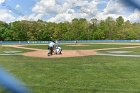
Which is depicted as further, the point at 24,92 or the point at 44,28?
the point at 44,28

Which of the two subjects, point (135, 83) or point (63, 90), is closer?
point (63, 90)

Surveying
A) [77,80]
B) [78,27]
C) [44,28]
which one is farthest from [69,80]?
[78,27]

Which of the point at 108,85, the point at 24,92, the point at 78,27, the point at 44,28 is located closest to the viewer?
the point at 24,92

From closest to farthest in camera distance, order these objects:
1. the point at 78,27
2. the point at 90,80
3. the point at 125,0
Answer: the point at 125,0 < the point at 78,27 < the point at 90,80

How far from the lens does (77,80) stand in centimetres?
827

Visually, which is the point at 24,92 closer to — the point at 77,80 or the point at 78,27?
the point at 78,27

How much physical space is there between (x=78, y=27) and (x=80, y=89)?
376 cm

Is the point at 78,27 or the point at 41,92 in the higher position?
the point at 78,27

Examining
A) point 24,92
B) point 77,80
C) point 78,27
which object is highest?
point 78,27

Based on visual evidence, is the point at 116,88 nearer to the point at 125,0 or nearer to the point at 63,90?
the point at 63,90

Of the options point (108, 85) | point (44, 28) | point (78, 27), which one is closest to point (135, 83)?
point (108, 85)

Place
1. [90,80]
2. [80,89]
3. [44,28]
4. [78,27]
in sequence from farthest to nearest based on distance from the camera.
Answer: [90,80] → [80,89] → [44,28] → [78,27]

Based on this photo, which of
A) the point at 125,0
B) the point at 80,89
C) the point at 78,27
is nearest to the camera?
the point at 125,0

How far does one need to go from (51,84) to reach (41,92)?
1090 millimetres
